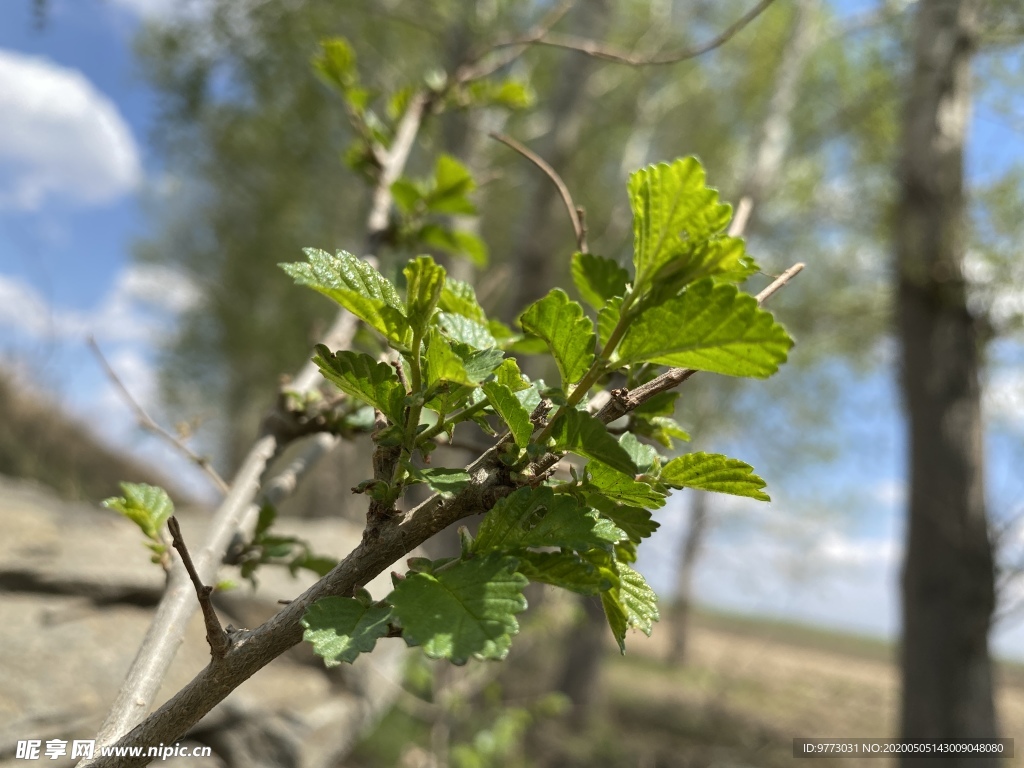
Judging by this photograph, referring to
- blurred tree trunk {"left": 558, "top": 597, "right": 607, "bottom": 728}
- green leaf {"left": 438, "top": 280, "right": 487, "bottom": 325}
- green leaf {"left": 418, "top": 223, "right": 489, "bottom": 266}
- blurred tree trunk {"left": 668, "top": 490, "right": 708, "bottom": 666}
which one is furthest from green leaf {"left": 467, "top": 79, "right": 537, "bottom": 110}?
blurred tree trunk {"left": 668, "top": 490, "right": 708, "bottom": 666}

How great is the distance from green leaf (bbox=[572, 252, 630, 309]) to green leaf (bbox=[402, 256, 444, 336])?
14 cm

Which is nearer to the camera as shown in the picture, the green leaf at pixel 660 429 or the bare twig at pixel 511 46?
the green leaf at pixel 660 429

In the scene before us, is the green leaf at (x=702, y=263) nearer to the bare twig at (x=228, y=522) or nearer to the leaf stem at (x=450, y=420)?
the leaf stem at (x=450, y=420)

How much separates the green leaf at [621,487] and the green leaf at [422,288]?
0.44 feet

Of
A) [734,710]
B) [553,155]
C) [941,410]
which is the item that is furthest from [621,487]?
[734,710]

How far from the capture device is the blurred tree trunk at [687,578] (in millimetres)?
10484

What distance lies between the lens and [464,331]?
→ 45 centimetres

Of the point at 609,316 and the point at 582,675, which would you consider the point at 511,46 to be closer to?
the point at 609,316

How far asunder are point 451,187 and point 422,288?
0.54 m

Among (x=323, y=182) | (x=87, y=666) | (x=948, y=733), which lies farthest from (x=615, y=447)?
(x=323, y=182)

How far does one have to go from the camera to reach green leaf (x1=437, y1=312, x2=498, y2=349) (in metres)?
0.45

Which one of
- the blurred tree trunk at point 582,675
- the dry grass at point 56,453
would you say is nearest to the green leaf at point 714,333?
the dry grass at point 56,453

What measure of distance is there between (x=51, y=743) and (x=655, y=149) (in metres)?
6.55

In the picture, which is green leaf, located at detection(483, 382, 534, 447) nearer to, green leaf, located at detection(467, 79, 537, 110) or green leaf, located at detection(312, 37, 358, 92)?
green leaf, located at detection(312, 37, 358, 92)
